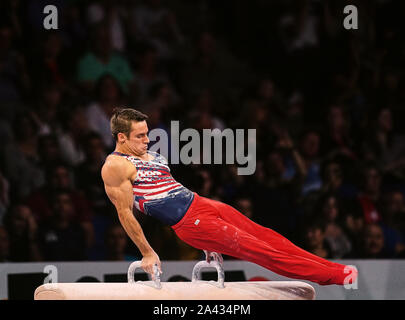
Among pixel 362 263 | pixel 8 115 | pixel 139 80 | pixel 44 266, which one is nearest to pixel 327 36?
pixel 139 80

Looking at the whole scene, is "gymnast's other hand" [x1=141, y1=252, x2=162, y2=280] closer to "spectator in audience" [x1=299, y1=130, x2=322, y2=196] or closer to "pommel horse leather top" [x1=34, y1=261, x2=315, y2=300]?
"pommel horse leather top" [x1=34, y1=261, x2=315, y2=300]

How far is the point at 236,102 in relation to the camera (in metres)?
8.58

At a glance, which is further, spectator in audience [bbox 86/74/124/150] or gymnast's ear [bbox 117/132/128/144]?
spectator in audience [bbox 86/74/124/150]

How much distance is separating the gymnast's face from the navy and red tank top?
0.20 feet

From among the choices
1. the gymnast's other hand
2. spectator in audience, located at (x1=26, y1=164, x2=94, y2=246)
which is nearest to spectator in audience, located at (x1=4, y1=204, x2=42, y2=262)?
spectator in audience, located at (x1=26, y1=164, x2=94, y2=246)

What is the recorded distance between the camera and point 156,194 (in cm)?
474

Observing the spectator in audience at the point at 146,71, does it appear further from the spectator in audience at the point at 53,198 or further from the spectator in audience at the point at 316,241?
the spectator in audience at the point at 316,241

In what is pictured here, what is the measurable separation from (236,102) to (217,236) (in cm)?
406

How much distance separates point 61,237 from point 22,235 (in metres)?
0.36

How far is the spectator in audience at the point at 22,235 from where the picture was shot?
657 cm

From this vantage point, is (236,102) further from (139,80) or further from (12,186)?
(12,186)

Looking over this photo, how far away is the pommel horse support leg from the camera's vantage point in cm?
445

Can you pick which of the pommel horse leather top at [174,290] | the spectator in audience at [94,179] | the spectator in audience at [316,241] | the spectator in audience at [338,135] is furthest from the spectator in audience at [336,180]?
the pommel horse leather top at [174,290]

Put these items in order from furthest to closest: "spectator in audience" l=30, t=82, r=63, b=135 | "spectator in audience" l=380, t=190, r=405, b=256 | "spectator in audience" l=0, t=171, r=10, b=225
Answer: "spectator in audience" l=380, t=190, r=405, b=256 < "spectator in audience" l=30, t=82, r=63, b=135 < "spectator in audience" l=0, t=171, r=10, b=225
